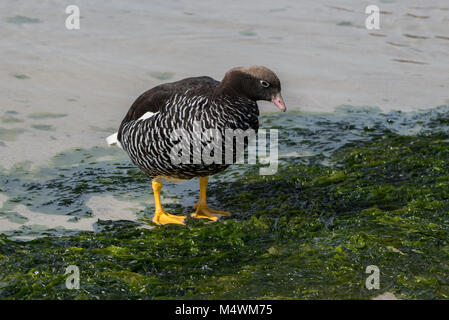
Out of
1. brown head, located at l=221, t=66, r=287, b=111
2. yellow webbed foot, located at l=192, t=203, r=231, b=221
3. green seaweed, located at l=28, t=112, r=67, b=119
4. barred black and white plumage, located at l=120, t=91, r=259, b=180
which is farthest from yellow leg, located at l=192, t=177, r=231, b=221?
green seaweed, located at l=28, t=112, r=67, b=119

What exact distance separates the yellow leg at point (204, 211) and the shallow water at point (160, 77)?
302mm

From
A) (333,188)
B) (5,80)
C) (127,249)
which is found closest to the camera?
(127,249)

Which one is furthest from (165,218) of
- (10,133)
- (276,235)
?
(10,133)

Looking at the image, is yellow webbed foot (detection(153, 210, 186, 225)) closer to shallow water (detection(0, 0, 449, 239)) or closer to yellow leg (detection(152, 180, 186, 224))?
yellow leg (detection(152, 180, 186, 224))

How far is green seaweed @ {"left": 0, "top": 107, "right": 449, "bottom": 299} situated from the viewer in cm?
444

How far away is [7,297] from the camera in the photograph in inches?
170

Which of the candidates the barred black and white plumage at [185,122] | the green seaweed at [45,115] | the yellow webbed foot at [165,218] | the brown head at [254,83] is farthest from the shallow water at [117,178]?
the brown head at [254,83]

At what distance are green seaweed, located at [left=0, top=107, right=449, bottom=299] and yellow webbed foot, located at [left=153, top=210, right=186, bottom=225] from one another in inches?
4.7

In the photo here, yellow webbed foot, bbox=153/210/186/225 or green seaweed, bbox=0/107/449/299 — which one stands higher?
green seaweed, bbox=0/107/449/299

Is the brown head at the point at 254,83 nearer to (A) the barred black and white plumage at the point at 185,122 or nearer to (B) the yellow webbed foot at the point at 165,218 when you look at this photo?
(A) the barred black and white plumage at the point at 185,122
